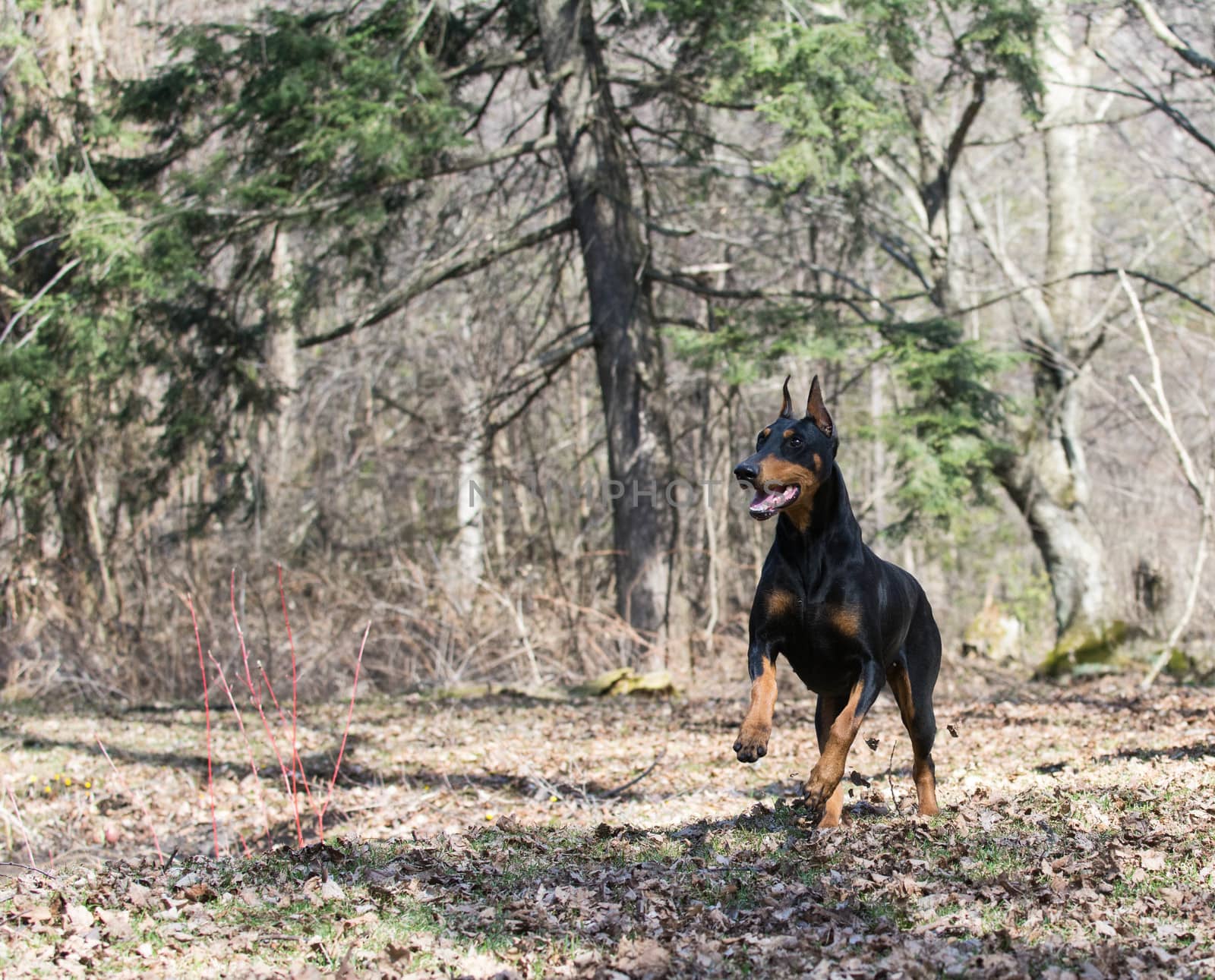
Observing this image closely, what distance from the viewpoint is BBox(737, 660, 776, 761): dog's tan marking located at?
548cm

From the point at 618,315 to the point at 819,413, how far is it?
9815mm

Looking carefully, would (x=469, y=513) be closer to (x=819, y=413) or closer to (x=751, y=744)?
(x=819, y=413)

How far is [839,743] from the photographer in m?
5.69

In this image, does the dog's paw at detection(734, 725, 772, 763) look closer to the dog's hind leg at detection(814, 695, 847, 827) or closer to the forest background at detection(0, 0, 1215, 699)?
the dog's hind leg at detection(814, 695, 847, 827)

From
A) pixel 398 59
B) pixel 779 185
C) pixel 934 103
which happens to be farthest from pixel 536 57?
pixel 934 103

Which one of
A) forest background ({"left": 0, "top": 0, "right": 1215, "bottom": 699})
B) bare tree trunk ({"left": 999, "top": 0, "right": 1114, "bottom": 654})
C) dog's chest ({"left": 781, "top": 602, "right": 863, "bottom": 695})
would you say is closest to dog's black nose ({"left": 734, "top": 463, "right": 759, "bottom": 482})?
dog's chest ({"left": 781, "top": 602, "right": 863, "bottom": 695})

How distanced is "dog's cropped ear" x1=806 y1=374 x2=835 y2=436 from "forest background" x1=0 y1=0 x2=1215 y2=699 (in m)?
7.27

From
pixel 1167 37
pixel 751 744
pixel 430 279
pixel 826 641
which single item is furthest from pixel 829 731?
pixel 1167 37

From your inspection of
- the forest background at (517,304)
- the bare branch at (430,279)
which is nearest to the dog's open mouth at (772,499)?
the forest background at (517,304)

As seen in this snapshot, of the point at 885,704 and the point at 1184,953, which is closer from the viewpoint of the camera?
the point at 1184,953

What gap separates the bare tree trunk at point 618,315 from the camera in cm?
1555

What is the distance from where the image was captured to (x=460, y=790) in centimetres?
955

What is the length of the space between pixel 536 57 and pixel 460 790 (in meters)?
10.5

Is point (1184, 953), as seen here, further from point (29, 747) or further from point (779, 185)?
point (779, 185)
